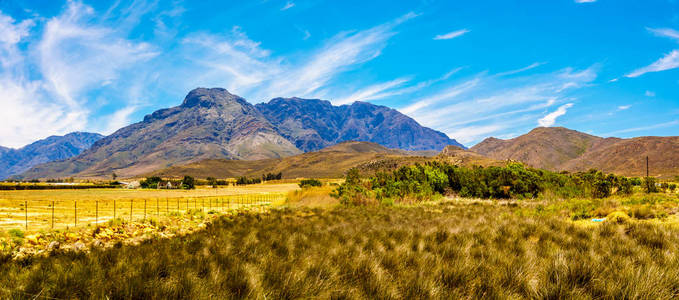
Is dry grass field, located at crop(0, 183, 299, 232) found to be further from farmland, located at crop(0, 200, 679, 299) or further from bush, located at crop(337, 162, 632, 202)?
bush, located at crop(337, 162, 632, 202)

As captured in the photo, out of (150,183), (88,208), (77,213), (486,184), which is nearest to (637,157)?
(486,184)

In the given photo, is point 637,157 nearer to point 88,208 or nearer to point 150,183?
point 88,208

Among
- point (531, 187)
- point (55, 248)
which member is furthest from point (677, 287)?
point (531, 187)

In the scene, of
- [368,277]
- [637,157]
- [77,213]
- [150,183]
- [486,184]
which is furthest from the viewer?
[637,157]

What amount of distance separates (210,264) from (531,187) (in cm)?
2707

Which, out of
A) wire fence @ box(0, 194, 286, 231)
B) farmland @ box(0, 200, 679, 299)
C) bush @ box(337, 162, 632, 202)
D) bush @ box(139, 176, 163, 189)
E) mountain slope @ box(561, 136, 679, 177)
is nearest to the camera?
farmland @ box(0, 200, 679, 299)

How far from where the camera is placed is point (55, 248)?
300 inches

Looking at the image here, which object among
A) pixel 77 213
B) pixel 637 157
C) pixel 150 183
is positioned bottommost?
pixel 77 213

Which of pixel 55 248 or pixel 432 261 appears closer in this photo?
pixel 432 261

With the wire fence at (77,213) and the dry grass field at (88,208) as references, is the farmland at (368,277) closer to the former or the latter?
the wire fence at (77,213)

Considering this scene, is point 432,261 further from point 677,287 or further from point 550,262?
point 677,287

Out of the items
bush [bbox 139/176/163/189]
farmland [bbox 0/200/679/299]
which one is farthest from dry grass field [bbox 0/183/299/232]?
bush [bbox 139/176/163/189]

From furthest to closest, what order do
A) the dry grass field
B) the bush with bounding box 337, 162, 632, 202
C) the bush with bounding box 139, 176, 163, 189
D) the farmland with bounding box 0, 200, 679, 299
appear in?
1. the bush with bounding box 139, 176, 163, 189
2. the bush with bounding box 337, 162, 632, 202
3. the dry grass field
4. the farmland with bounding box 0, 200, 679, 299

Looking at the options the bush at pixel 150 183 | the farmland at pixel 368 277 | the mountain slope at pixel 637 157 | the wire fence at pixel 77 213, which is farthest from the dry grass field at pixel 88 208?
the mountain slope at pixel 637 157
